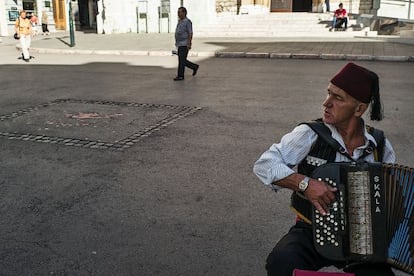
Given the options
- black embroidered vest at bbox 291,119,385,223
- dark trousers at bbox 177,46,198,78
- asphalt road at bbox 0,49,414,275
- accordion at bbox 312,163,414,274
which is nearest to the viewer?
accordion at bbox 312,163,414,274

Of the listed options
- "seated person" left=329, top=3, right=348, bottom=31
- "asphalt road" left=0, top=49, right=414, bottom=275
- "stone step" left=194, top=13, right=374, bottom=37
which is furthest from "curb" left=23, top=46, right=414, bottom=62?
"seated person" left=329, top=3, right=348, bottom=31

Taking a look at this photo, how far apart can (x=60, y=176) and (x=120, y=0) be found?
85.6 feet

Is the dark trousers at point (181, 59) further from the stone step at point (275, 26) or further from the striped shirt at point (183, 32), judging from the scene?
the stone step at point (275, 26)

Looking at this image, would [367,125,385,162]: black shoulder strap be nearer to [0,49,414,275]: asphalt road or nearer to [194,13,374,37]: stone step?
[0,49,414,275]: asphalt road

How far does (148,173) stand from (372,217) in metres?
3.33

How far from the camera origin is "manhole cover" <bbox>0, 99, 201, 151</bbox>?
651 cm

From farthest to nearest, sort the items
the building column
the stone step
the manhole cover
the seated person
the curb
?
the building column
the stone step
the seated person
the curb
the manhole cover

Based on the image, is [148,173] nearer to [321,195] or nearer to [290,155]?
[290,155]

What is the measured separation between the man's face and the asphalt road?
1.33 meters

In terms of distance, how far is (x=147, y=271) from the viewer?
10.8 feet

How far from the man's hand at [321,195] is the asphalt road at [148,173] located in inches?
48.4

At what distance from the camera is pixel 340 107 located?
2.53 metres

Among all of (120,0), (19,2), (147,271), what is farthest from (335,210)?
(19,2)

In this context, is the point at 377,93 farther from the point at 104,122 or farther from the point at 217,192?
the point at 104,122
